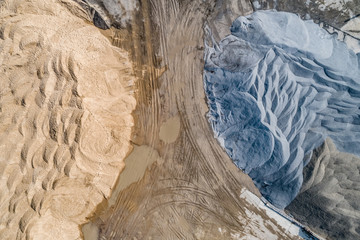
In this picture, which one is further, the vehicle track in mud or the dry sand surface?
the vehicle track in mud

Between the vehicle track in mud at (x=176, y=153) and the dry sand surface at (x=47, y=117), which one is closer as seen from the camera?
the dry sand surface at (x=47, y=117)

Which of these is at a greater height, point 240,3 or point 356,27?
point 356,27

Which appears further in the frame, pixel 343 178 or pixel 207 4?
pixel 207 4

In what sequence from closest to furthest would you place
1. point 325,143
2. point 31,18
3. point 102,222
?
1. point 31,18
2. point 325,143
3. point 102,222

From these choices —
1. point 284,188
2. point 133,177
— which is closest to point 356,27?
point 284,188

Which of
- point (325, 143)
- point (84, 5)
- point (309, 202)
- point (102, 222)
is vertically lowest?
point (102, 222)

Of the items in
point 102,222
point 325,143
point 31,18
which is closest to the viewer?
point 31,18

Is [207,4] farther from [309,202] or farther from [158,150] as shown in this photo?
[309,202]
